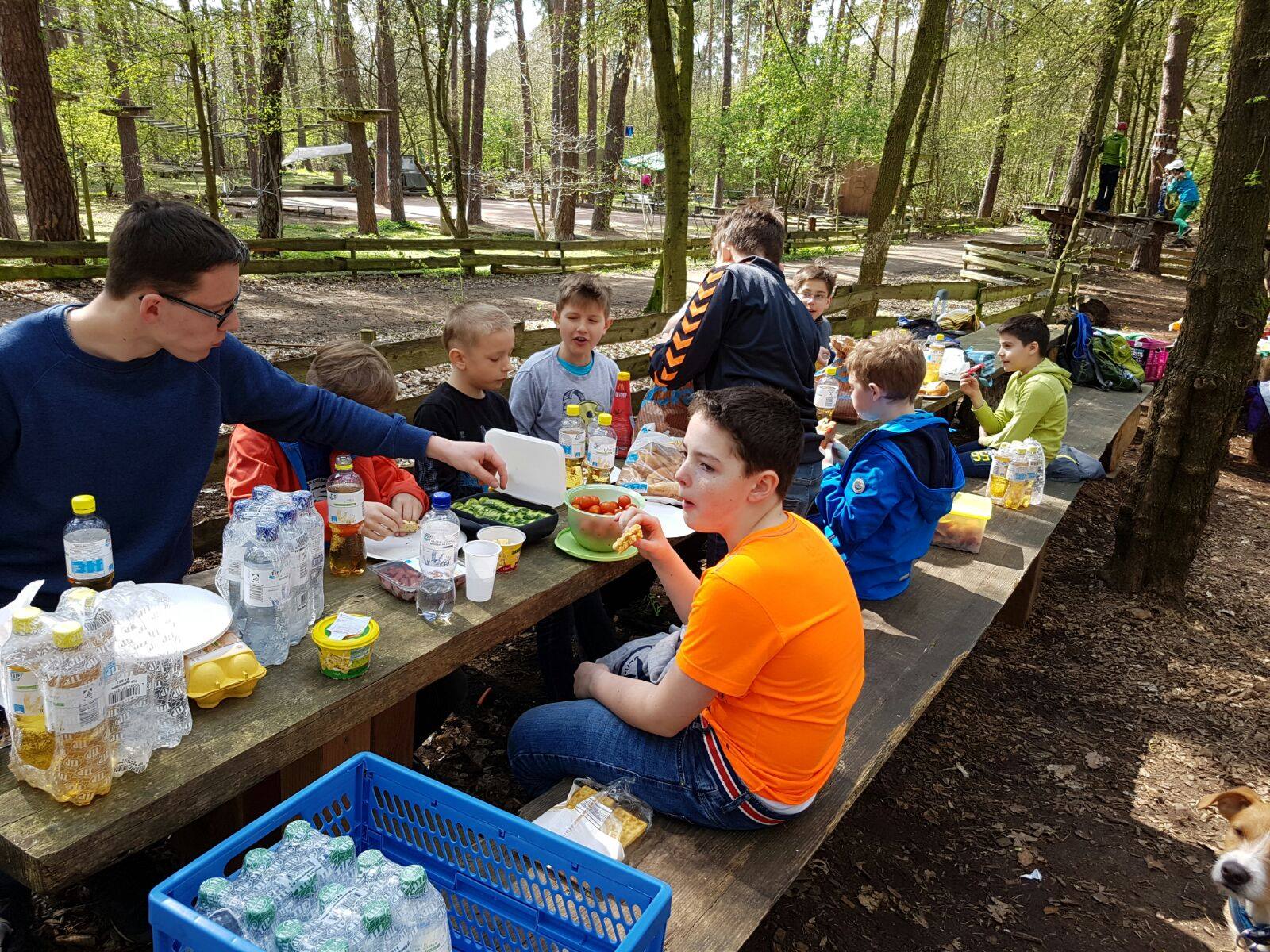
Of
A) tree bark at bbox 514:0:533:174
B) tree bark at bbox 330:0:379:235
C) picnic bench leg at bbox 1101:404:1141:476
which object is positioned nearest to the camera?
picnic bench leg at bbox 1101:404:1141:476

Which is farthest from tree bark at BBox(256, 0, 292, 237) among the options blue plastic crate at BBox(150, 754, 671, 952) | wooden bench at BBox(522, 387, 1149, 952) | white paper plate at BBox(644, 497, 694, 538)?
blue plastic crate at BBox(150, 754, 671, 952)

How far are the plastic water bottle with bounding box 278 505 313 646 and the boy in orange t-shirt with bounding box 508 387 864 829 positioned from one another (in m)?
0.81

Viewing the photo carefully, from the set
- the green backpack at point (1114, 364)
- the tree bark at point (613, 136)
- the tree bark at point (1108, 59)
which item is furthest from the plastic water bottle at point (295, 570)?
the tree bark at point (613, 136)

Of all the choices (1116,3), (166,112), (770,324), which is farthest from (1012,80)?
(770,324)

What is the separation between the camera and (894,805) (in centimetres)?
348

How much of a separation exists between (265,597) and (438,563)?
0.55m

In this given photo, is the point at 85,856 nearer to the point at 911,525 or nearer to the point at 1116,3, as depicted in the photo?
the point at 911,525

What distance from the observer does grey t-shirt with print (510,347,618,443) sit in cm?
409

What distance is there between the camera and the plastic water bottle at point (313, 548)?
2.13m

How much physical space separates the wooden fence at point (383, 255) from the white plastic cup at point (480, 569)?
29.2ft

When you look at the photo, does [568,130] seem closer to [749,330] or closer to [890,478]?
[749,330]

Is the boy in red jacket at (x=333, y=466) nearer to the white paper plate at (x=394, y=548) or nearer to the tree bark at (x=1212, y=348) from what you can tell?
the white paper plate at (x=394, y=548)

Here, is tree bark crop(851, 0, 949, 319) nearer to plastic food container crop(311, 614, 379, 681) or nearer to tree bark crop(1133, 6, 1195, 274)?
tree bark crop(1133, 6, 1195, 274)

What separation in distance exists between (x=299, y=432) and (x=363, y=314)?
951 cm
